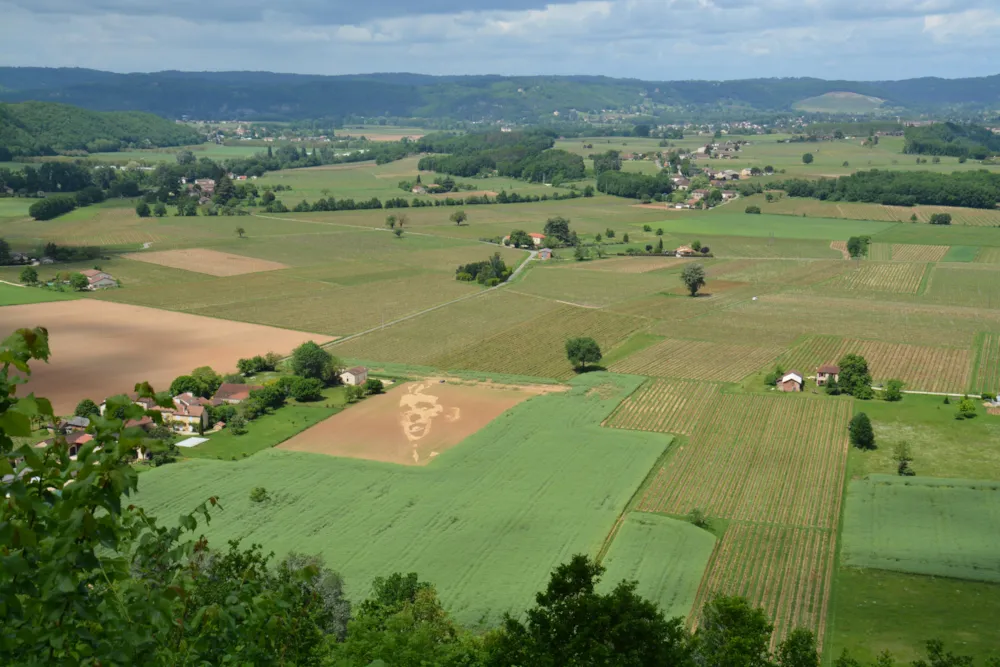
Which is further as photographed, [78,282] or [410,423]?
[78,282]

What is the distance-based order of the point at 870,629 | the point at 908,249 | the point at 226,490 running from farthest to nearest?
1. the point at 908,249
2. the point at 226,490
3. the point at 870,629

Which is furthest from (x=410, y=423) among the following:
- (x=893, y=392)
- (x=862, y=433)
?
(x=893, y=392)

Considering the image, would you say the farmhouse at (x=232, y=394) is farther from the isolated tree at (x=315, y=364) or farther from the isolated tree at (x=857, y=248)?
the isolated tree at (x=857, y=248)

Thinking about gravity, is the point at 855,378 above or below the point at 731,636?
below

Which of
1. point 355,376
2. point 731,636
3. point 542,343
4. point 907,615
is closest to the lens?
point 731,636

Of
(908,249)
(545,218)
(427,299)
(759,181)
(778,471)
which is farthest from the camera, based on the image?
(759,181)

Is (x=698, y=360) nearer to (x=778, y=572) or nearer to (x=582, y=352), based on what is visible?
(x=582, y=352)

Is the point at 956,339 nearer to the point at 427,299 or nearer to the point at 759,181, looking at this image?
the point at 427,299

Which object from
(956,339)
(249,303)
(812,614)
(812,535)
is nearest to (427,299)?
(249,303)
